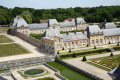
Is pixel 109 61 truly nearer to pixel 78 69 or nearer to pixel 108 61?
pixel 108 61

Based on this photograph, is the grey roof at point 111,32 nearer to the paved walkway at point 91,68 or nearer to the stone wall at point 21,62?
the paved walkway at point 91,68

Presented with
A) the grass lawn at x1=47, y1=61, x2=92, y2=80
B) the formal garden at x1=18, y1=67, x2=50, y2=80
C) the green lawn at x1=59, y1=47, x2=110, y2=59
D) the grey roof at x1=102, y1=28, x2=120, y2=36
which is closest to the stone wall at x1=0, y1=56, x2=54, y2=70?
the grass lawn at x1=47, y1=61, x2=92, y2=80

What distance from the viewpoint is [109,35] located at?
56.5 meters

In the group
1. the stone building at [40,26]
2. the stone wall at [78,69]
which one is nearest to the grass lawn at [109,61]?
the stone wall at [78,69]

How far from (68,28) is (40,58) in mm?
50571

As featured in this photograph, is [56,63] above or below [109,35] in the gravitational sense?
below

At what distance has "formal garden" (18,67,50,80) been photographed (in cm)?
3135

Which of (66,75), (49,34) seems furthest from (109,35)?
(66,75)

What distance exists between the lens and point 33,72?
32.9 m

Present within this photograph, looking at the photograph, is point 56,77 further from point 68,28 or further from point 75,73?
point 68,28

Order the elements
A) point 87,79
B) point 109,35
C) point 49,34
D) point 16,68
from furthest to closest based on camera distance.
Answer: point 109,35, point 49,34, point 16,68, point 87,79

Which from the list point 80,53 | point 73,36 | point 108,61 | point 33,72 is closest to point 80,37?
point 73,36

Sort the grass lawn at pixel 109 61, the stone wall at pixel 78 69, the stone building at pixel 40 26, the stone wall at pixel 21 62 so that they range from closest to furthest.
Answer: the stone wall at pixel 78 69
the grass lawn at pixel 109 61
the stone wall at pixel 21 62
the stone building at pixel 40 26

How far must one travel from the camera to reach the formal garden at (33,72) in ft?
103
